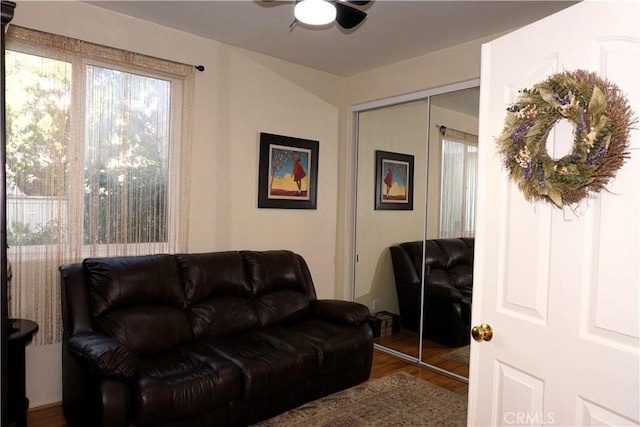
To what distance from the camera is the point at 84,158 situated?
9.56 feet

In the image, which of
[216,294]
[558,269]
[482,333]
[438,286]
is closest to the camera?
[558,269]

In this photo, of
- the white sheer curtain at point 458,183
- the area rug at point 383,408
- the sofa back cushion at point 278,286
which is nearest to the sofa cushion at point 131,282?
the sofa back cushion at point 278,286

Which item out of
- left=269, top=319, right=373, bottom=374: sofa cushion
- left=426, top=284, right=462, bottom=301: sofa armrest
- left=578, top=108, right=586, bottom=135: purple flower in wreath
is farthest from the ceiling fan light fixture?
left=426, top=284, right=462, bottom=301: sofa armrest

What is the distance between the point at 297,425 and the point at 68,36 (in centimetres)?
294

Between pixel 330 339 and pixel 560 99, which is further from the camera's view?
pixel 330 339

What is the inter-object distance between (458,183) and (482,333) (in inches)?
86.7

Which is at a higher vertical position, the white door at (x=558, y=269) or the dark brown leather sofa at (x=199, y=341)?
the white door at (x=558, y=269)

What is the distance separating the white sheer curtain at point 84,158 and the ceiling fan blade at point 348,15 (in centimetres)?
154

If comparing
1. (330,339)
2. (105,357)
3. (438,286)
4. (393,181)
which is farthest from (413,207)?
(105,357)

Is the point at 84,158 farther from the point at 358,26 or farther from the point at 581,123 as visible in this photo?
the point at 581,123

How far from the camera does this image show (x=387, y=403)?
2.95 meters

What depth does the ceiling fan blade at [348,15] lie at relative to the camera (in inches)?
88.7

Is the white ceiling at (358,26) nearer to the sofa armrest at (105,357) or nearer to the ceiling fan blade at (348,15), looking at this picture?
the ceiling fan blade at (348,15)

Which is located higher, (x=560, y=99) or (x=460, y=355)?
(x=560, y=99)
